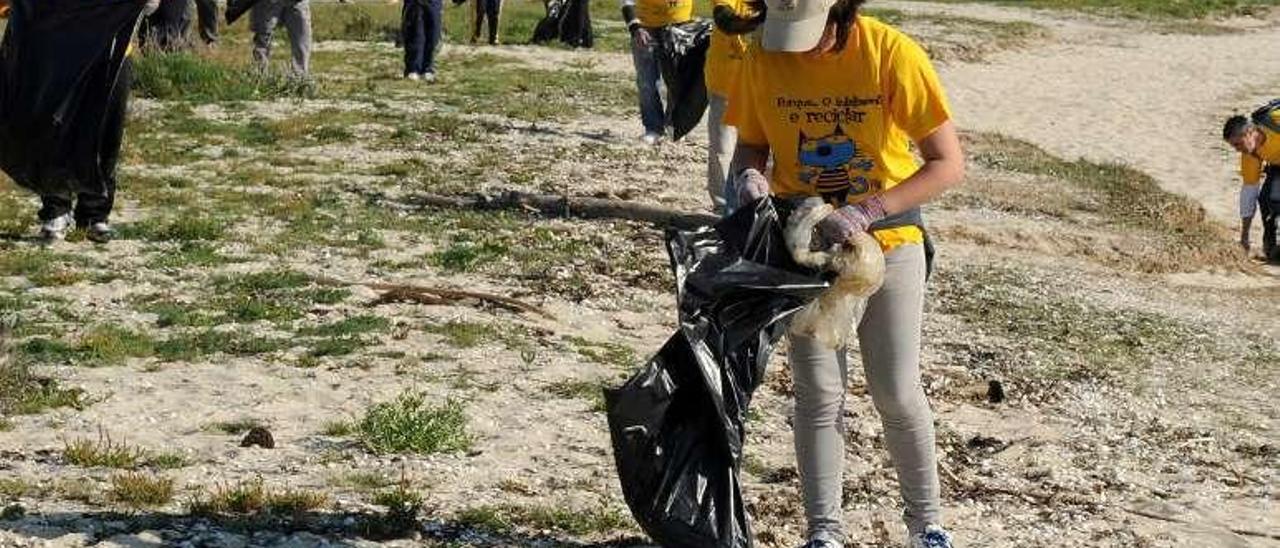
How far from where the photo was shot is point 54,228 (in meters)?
10.2

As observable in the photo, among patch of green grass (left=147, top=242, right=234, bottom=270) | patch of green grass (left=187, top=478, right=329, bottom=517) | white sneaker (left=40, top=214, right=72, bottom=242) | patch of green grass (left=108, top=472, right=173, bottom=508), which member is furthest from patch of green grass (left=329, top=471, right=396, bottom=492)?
white sneaker (left=40, top=214, right=72, bottom=242)

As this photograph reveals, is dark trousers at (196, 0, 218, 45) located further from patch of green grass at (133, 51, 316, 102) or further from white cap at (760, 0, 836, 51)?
white cap at (760, 0, 836, 51)

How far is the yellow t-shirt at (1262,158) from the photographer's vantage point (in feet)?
47.9

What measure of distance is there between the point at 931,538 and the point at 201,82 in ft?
40.9

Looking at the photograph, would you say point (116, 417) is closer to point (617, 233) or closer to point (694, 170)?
point (617, 233)

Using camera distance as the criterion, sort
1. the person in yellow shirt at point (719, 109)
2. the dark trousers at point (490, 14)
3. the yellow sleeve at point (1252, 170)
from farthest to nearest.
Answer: the dark trousers at point (490, 14), the yellow sleeve at point (1252, 170), the person in yellow shirt at point (719, 109)

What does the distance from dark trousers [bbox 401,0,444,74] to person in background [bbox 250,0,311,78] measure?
1452mm

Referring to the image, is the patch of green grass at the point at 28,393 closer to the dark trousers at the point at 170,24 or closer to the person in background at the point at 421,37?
the dark trousers at the point at 170,24

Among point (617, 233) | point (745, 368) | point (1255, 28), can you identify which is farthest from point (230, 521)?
point (1255, 28)

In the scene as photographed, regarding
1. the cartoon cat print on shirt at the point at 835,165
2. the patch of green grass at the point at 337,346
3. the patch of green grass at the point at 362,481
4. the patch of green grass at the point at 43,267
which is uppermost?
the cartoon cat print on shirt at the point at 835,165

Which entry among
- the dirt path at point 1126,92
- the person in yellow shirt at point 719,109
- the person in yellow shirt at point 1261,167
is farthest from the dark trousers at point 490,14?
the person in yellow shirt at point 719,109

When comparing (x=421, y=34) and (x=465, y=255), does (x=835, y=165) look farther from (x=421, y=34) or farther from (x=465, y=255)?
(x=421, y=34)

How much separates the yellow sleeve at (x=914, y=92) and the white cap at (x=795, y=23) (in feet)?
0.74

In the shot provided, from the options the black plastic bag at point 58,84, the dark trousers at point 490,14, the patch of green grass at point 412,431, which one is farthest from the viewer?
the dark trousers at point 490,14
